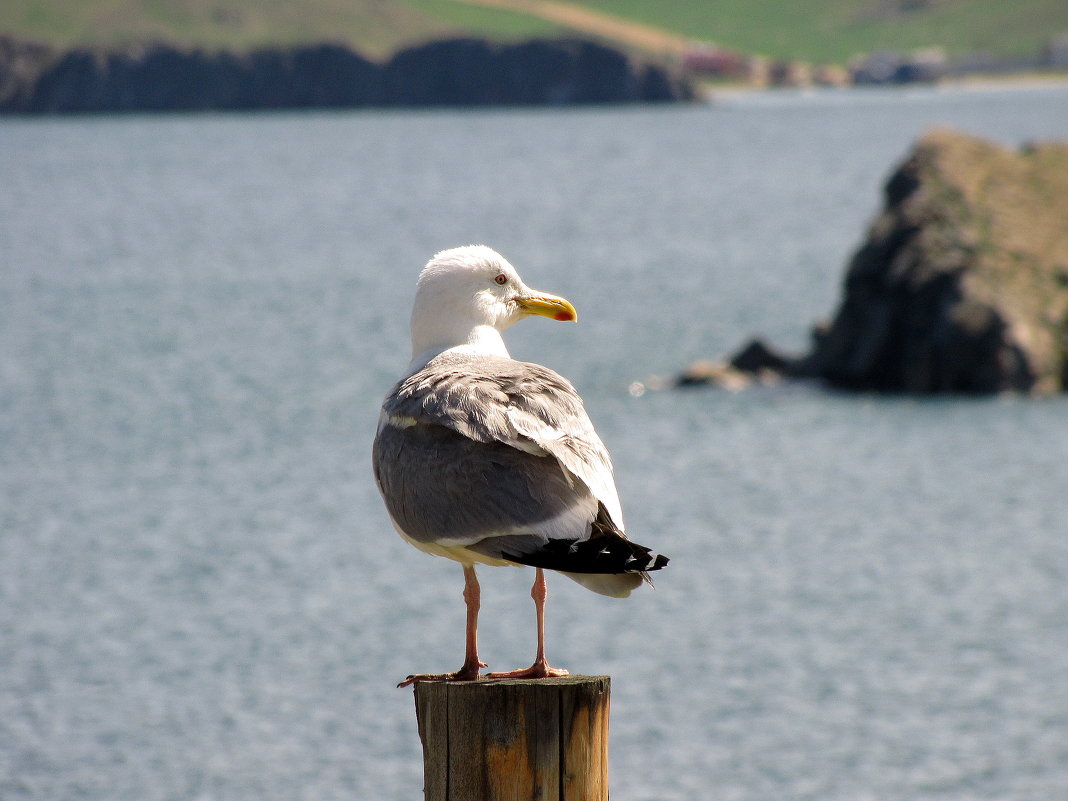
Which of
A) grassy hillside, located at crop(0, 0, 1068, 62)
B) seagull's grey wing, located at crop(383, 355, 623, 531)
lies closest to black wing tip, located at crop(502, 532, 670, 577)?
seagull's grey wing, located at crop(383, 355, 623, 531)

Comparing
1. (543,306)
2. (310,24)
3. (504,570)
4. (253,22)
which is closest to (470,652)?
(543,306)

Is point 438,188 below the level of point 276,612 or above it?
above

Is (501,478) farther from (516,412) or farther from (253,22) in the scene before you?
Answer: (253,22)

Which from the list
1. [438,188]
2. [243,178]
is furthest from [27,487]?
[243,178]

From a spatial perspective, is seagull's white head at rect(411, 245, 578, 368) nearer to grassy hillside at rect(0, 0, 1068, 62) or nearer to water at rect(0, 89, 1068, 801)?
water at rect(0, 89, 1068, 801)

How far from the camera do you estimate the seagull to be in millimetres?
5152

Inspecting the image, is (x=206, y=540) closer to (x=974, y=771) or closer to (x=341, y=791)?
(x=341, y=791)

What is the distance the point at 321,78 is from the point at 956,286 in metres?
151

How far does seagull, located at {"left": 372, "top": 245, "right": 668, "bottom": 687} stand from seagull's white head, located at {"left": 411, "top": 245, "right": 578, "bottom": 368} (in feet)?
0.45

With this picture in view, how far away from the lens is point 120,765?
1670 centimetres

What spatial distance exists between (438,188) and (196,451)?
61.3 meters

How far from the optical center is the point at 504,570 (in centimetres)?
2269

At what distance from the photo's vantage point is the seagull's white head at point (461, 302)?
658 cm

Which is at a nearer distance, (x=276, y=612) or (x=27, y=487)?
(x=276, y=612)
